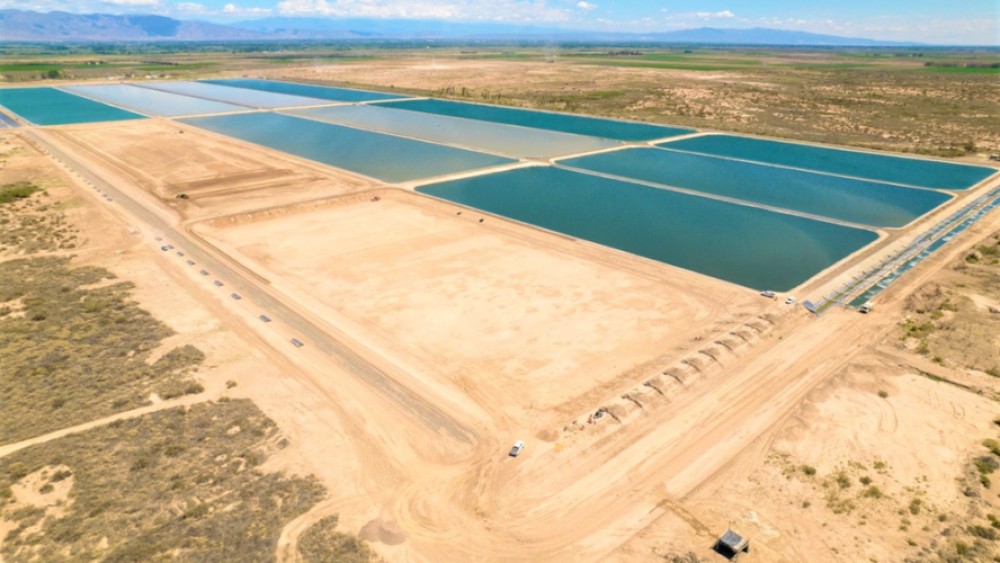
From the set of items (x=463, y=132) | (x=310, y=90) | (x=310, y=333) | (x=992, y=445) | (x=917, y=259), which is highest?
(x=310, y=90)

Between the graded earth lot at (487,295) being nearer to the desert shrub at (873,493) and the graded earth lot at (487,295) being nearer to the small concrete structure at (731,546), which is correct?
the small concrete structure at (731,546)

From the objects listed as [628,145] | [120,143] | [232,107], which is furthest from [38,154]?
[628,145]

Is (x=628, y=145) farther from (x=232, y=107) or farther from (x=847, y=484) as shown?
(x=232, y=107)

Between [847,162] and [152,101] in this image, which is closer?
[847,162]

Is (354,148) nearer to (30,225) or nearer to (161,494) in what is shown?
(30,225)

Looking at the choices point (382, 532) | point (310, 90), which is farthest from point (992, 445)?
point (310, 90)

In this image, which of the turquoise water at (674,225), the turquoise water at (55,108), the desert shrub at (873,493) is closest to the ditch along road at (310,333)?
the desert shrub at (873,493)
